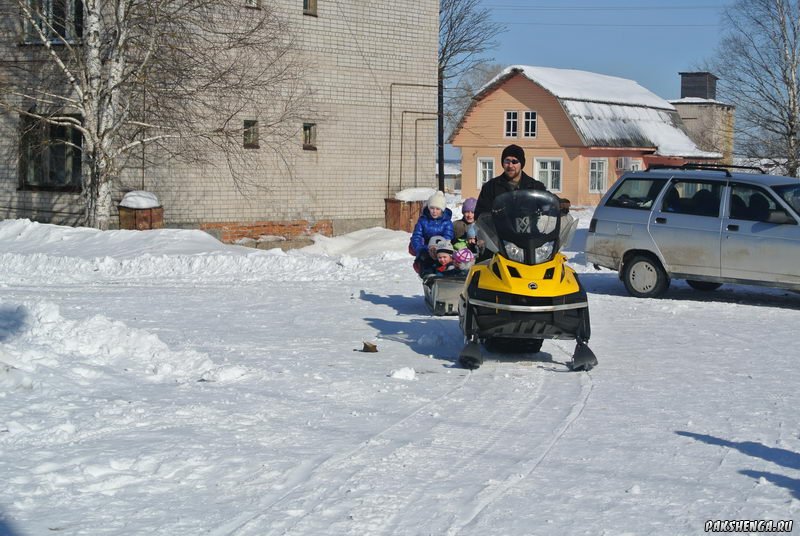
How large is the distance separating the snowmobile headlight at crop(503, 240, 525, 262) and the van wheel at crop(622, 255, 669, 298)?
6.40 meters

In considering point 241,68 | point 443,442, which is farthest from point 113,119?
point 443,442

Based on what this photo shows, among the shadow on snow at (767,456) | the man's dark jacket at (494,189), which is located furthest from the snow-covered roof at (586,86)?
the shadow on snow at (767,456)

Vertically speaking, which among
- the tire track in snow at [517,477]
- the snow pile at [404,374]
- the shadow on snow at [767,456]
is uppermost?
the snow pile at [404,374]

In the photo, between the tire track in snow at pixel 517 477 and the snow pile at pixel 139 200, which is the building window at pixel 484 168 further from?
the tire track in snow at pixel 517 477

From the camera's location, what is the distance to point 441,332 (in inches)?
463

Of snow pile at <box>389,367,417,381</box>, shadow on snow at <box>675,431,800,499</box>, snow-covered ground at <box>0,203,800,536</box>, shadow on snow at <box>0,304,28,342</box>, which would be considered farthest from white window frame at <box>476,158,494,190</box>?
shadow on snow at <box>675,431,800,499</box>

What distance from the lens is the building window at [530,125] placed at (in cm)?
5591

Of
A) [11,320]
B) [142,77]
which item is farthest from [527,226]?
[142,77]

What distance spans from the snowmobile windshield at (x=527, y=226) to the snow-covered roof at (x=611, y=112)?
1737 inches

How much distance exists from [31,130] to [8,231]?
3.36 metres

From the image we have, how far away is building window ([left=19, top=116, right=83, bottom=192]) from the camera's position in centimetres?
2356

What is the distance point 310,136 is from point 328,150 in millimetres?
621

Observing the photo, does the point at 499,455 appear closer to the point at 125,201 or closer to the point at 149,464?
the point at 149,464

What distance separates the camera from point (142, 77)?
20.6 metres
